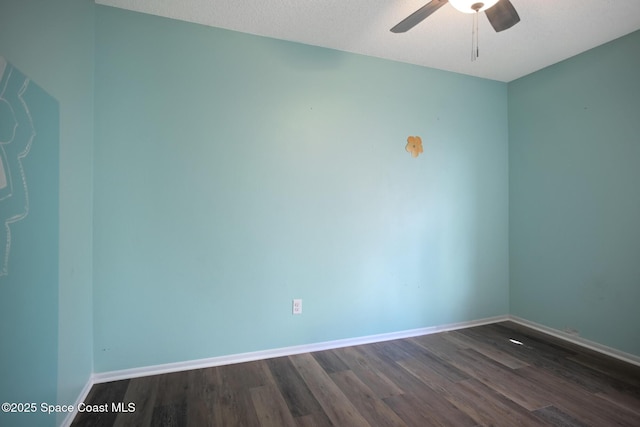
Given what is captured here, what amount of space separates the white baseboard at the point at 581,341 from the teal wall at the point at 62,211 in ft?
12.3

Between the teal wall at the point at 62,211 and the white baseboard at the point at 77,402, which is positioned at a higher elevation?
the teal wall at the point at 62,211

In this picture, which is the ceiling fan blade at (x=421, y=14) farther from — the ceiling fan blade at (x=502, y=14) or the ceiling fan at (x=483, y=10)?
the ceiling fan blade at (x=502, y=14)

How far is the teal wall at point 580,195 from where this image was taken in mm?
2363

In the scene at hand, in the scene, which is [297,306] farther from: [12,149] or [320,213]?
[12,149]

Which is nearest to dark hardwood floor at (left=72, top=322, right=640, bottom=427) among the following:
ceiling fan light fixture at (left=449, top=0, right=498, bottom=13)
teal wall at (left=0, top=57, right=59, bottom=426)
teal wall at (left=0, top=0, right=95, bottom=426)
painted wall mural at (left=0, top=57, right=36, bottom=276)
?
teal wall at (left=0, top=0, right=95, bottom=426)

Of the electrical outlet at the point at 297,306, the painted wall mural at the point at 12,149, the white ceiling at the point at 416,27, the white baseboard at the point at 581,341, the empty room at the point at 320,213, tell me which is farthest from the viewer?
the electrical outlet at the point at 297,306

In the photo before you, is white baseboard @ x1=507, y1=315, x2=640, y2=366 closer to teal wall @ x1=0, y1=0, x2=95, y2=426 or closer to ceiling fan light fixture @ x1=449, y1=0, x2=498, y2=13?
ceiling fan light fixture @ x1=449, y1=0, x2=498, y2=13

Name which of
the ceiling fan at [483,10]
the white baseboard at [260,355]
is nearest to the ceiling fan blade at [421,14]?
the ceiling fan at [483,10]

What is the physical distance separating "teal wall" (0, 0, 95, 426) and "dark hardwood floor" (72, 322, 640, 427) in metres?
0.42

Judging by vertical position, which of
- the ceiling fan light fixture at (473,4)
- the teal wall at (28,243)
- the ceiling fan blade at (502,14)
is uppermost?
the ceiling fan blade at (502,14)

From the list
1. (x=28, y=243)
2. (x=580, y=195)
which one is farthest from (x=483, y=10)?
(x=28, y=243)

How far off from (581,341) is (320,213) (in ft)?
8.32

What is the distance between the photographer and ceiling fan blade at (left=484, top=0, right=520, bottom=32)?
1.62 metres

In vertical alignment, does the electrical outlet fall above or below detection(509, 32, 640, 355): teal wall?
below
